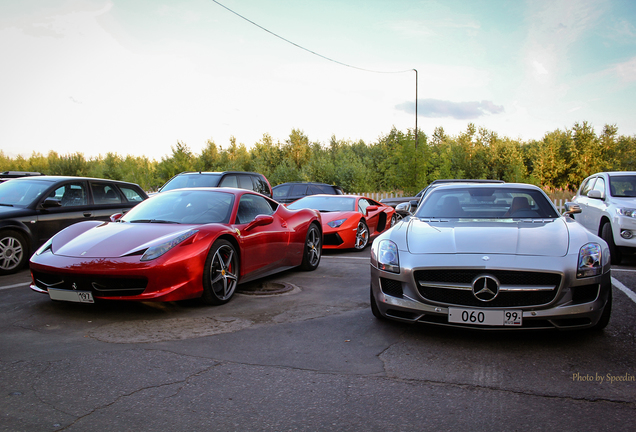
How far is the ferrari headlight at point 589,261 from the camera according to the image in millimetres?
3756

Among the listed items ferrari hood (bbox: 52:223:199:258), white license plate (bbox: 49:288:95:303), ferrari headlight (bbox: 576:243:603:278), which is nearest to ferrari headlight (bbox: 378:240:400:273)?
ferrari headlight (bbox: 576:243:603:278)

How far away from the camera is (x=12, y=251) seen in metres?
7.07

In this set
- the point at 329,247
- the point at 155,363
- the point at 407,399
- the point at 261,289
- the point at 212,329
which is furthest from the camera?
the point at 329,247

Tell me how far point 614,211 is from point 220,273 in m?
7.09

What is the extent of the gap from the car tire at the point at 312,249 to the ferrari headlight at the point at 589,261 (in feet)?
14.0

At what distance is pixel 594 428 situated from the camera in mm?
2469

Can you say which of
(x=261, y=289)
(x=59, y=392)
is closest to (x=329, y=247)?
(x=261, y=289)

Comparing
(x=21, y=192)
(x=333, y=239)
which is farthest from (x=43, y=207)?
(x=333, y=239)

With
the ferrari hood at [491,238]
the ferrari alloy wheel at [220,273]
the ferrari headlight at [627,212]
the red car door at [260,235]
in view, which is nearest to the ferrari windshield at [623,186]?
the ferrari headlight at [627,212]

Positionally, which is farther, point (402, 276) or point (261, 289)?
point (261, 289)

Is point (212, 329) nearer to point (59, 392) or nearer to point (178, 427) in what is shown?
point (59, 392)

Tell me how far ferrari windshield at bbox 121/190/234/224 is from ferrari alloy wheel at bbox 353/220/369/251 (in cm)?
472

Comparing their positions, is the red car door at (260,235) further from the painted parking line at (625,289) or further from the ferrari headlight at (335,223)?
the painted parking line at (625,289)

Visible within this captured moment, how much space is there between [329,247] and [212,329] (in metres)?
5.81
